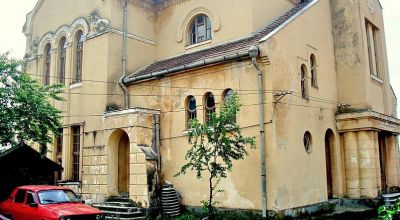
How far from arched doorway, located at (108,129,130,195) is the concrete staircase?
1.06 metres

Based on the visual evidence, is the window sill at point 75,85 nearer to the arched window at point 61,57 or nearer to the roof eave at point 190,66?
the arched window at point 61,57

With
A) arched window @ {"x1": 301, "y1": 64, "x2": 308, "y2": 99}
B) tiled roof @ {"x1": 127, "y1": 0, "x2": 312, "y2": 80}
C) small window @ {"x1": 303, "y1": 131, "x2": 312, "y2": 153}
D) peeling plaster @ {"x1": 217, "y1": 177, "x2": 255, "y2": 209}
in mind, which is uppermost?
tiled roof @ {"x1": 127, "y1": 0, "x2": 312, "y2": 80}

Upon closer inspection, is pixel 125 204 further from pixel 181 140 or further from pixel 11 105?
pixel 11 105

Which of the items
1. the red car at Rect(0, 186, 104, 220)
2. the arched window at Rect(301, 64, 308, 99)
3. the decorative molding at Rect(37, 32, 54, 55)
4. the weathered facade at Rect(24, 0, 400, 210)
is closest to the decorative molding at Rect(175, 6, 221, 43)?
the weathered facade at Rect(24, 0, 400, 210)

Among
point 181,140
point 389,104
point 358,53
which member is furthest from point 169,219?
point 389,104

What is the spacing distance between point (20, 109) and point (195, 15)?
30.7 feet

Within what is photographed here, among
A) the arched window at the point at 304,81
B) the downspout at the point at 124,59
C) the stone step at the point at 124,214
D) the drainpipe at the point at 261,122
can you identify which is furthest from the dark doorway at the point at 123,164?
the arched window at the point at 304,81

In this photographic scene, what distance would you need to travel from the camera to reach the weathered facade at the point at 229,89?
52.1 feet

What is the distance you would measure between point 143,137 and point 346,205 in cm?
978

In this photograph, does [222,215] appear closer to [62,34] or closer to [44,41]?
[62,34]

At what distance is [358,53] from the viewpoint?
1991 cm

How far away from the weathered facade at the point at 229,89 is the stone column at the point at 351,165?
0.05 meters

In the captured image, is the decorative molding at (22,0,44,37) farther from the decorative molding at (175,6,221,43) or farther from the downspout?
the decorative molding at (175,6,221,43)

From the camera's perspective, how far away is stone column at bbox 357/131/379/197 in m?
18.6
